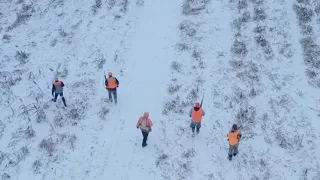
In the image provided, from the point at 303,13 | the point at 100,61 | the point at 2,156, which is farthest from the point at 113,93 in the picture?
the point at 303,13

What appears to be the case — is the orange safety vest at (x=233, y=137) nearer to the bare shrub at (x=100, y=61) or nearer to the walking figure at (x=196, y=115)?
the walking figure at (x=196, y=115)

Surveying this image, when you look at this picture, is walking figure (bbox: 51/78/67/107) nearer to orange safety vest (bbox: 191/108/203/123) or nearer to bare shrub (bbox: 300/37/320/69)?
orange safety vest (bbox: 191/108/203/123)

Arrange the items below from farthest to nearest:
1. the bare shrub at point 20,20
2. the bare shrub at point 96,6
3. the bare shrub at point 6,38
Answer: the bare shrub at point 96,6, the bare shrub at point 20,20, the bare shrub at point 6,38

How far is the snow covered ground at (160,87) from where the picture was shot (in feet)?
59.0

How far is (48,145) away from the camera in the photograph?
18578 mm

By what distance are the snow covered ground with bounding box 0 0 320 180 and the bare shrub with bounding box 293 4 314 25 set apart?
0.30 feet

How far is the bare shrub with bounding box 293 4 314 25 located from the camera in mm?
26020

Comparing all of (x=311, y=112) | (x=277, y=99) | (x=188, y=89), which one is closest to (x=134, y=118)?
(x=188, y=89)

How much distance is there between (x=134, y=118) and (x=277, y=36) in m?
10.6

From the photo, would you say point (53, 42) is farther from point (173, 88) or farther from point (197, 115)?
point (197, 115)

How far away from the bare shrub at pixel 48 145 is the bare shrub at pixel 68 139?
0.35 m

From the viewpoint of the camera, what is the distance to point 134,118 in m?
20.1

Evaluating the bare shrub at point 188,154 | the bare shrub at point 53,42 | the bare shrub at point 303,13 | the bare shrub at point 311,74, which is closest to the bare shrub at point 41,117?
the bare shrub at point 53,42

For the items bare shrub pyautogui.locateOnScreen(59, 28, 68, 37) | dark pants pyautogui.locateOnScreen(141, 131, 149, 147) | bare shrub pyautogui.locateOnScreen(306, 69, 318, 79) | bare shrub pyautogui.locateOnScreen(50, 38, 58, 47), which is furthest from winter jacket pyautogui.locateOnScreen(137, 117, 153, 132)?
bare shrub pyautogui.locateOnScreen(59, 28, 68, 37)
